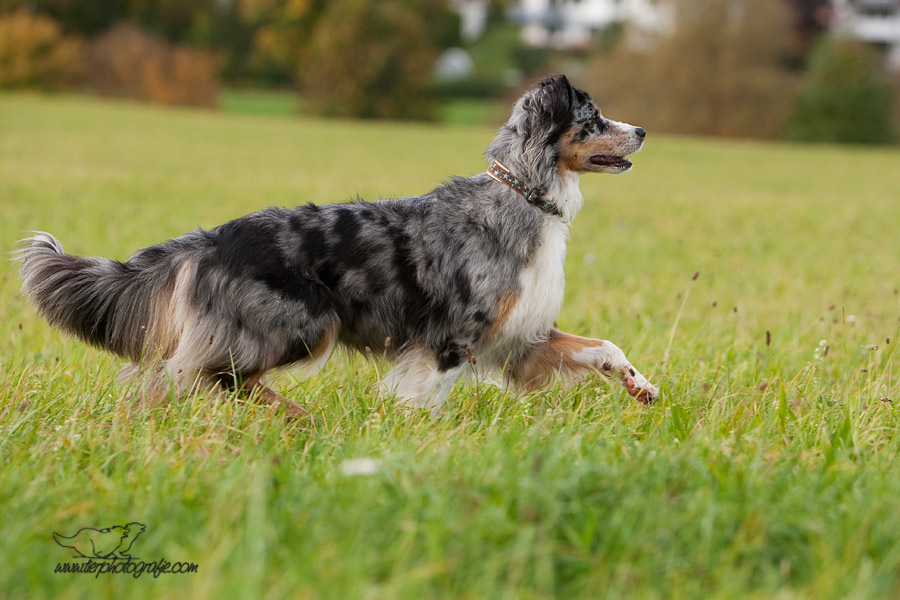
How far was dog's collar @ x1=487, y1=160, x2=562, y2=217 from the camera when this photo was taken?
4086mm

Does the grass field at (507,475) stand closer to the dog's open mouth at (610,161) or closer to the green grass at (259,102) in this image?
the dog's open mouth at (610,161)

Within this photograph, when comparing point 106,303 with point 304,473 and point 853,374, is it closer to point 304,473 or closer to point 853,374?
point 304,473

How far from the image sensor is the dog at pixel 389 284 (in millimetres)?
3756

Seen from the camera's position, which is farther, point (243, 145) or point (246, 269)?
point (243, 145)

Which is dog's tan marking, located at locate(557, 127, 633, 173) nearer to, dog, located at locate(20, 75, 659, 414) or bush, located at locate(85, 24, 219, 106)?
dog, located at locate(20, 75, 659, 414)

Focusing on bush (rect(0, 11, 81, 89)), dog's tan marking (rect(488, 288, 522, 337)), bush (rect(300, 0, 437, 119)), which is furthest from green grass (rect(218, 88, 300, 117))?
dog's tan marking (rect(488, 288, 522, 337))

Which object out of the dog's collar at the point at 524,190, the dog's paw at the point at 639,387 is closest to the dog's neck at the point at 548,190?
the dog's collar at the point at 524,190

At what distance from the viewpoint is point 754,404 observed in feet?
12.1

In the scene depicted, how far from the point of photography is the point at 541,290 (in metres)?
4.00

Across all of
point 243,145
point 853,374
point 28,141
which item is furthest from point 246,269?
point 243,145

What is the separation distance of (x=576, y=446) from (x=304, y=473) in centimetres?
90

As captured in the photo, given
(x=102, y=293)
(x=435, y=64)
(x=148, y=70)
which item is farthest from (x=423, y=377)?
(x=148, y=70)

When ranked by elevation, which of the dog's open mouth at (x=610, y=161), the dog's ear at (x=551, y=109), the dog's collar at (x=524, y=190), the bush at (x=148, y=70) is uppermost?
the dog's ear at (x=551, y=109)

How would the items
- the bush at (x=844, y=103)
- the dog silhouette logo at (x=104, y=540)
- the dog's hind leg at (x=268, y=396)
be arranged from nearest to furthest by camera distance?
the dog silhouette logo at (x=104, y=540) → the dog's hind leg at (x=268, y=396) → the bush at (x=844, y=103)
